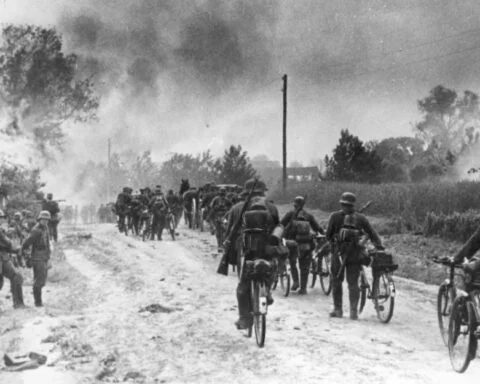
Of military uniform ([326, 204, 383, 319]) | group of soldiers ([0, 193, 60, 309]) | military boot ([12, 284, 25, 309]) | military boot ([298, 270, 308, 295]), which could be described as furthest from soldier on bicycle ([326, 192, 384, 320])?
military boot ([12, 284, 25, 309])

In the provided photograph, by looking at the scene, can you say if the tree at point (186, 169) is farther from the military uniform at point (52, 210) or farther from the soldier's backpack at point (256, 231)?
the soldier's backpack at point (256, 231)

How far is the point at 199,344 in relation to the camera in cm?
824

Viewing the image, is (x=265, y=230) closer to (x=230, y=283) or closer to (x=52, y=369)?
(x=52, y=369)

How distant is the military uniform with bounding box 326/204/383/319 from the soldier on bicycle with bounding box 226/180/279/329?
1.93 m

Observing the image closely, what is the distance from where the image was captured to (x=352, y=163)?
49.1 meters

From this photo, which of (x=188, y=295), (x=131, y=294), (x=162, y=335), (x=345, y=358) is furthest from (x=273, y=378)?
(x=131, y=294)

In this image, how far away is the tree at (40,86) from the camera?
37750 millimetres

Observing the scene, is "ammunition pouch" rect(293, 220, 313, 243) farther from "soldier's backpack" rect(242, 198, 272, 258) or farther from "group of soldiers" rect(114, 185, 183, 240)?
"group of soldiers" rect(114, 185, 183, 240)

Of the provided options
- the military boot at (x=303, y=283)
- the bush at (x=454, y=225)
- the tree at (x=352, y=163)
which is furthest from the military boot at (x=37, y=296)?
the tree at (x=352, y=163)

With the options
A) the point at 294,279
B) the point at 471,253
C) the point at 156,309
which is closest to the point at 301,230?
the point at 294,279

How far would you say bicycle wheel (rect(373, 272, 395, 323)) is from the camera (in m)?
9.52

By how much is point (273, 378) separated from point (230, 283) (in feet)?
23.7

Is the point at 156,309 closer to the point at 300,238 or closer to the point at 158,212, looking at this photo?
the point at 300,238

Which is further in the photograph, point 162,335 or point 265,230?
point 162,335
